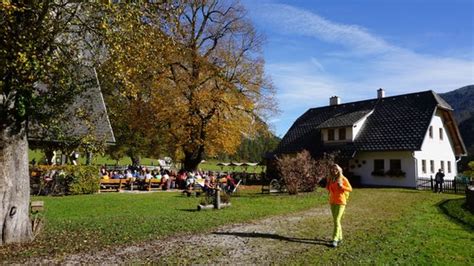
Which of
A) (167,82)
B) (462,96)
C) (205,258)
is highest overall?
(462,96)

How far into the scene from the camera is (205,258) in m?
7.81

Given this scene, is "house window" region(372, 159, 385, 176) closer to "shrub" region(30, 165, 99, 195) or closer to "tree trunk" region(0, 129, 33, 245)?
"shrub" region(30, 165, 99, 195)

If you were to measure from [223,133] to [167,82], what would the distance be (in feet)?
18.6

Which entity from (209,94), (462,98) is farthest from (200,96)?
(462,98)

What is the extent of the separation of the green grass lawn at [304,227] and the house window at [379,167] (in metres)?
11.6

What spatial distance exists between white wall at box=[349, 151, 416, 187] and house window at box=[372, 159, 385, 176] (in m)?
0.23

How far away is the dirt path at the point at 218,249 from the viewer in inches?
301

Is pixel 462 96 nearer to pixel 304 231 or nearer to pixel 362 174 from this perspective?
pixel 362 174

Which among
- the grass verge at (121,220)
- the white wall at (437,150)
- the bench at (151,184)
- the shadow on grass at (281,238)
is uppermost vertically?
the white wall at (437,150)

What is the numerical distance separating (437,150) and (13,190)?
30.5 meters

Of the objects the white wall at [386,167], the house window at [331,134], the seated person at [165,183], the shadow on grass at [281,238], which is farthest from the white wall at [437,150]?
the shadow on grass at [281,238]

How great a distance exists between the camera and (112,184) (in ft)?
77.8

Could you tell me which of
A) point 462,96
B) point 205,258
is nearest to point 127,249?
point 205,258

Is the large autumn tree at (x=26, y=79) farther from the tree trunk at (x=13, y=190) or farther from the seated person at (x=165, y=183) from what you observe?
the seated person at (x=165, y=183)
